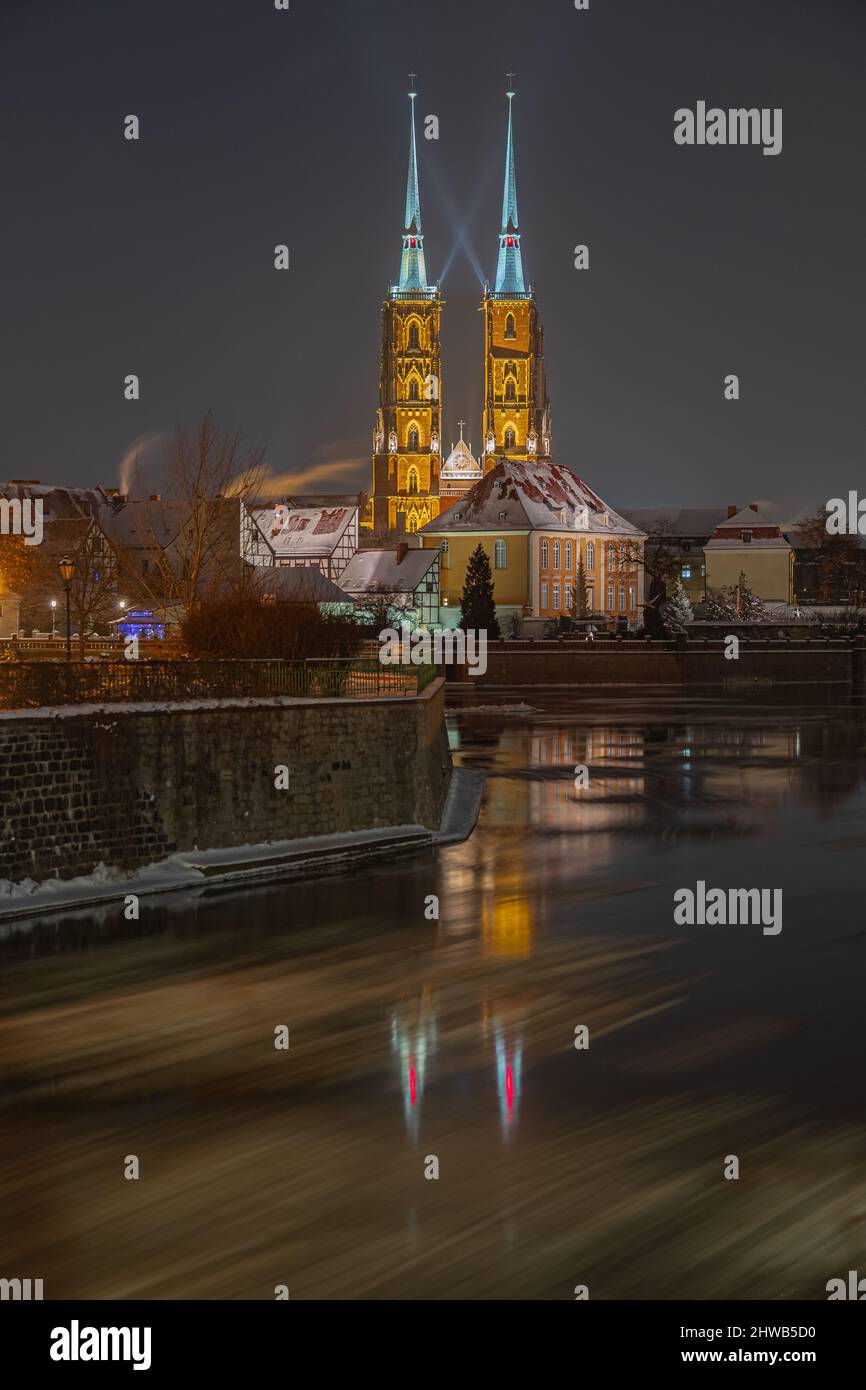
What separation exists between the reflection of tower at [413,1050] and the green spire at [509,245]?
144 m

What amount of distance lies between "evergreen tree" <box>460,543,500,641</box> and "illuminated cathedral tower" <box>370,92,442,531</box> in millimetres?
54839

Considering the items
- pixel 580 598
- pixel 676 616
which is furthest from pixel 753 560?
pixel 676 616

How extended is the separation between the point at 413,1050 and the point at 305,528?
10095cm

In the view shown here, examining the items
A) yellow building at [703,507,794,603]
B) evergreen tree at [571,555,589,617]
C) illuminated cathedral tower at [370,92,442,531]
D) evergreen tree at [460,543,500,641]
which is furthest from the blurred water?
illuminated cathedral tower at [370,92,442,531]

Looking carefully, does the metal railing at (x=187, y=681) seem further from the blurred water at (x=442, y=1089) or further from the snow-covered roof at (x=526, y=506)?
the snow-covered roof at (x=526, y=506)

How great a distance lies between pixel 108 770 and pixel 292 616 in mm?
13815

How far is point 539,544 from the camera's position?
4245 inches

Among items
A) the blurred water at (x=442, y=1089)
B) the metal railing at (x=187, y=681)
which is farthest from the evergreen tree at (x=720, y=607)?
the blurred water at (x=442, y=1089)

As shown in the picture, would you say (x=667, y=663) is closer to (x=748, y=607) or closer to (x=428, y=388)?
(x=748, y=607)

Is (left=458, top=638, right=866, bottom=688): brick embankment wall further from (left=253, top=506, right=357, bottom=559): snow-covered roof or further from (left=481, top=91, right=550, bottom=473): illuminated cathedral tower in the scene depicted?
(left=481, top=91, right=550, bottom=473): illuminated cathedral tower

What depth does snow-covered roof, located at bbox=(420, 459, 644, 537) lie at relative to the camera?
358 feet

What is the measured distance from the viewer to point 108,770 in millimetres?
23703

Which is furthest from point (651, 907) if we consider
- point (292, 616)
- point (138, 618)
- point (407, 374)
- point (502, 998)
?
point (407, 374)

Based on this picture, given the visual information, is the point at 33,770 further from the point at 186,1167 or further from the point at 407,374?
the point at 407,374
